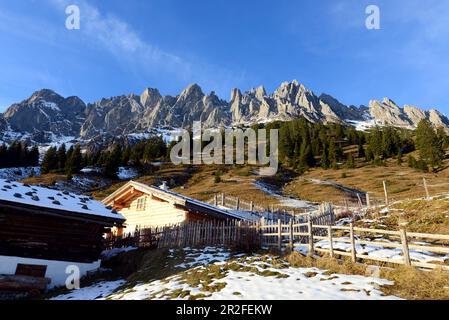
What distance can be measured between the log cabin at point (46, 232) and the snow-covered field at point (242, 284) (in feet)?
8.39

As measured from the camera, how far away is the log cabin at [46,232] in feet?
49.5

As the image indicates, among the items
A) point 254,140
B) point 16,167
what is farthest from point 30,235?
point 254,140

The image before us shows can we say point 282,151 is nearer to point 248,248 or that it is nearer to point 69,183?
point 69,183

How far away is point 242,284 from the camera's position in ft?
35.3

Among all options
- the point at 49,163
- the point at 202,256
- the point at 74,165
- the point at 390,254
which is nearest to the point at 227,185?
the point at 74,165

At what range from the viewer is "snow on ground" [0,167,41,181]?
78.2 meters

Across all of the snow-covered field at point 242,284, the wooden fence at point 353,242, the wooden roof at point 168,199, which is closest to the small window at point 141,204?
the wooden roof at point 168,199

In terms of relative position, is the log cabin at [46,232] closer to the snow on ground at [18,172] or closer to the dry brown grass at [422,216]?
the dry brown grass at [422,216]

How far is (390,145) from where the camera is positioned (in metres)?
94.9

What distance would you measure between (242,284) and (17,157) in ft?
341

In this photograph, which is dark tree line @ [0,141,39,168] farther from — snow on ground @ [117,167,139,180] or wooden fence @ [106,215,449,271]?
wooden fence @ [106,215,449,271]

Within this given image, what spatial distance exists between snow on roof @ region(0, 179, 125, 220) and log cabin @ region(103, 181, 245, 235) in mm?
2769

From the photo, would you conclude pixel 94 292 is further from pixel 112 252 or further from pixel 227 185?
pixel 227 185
